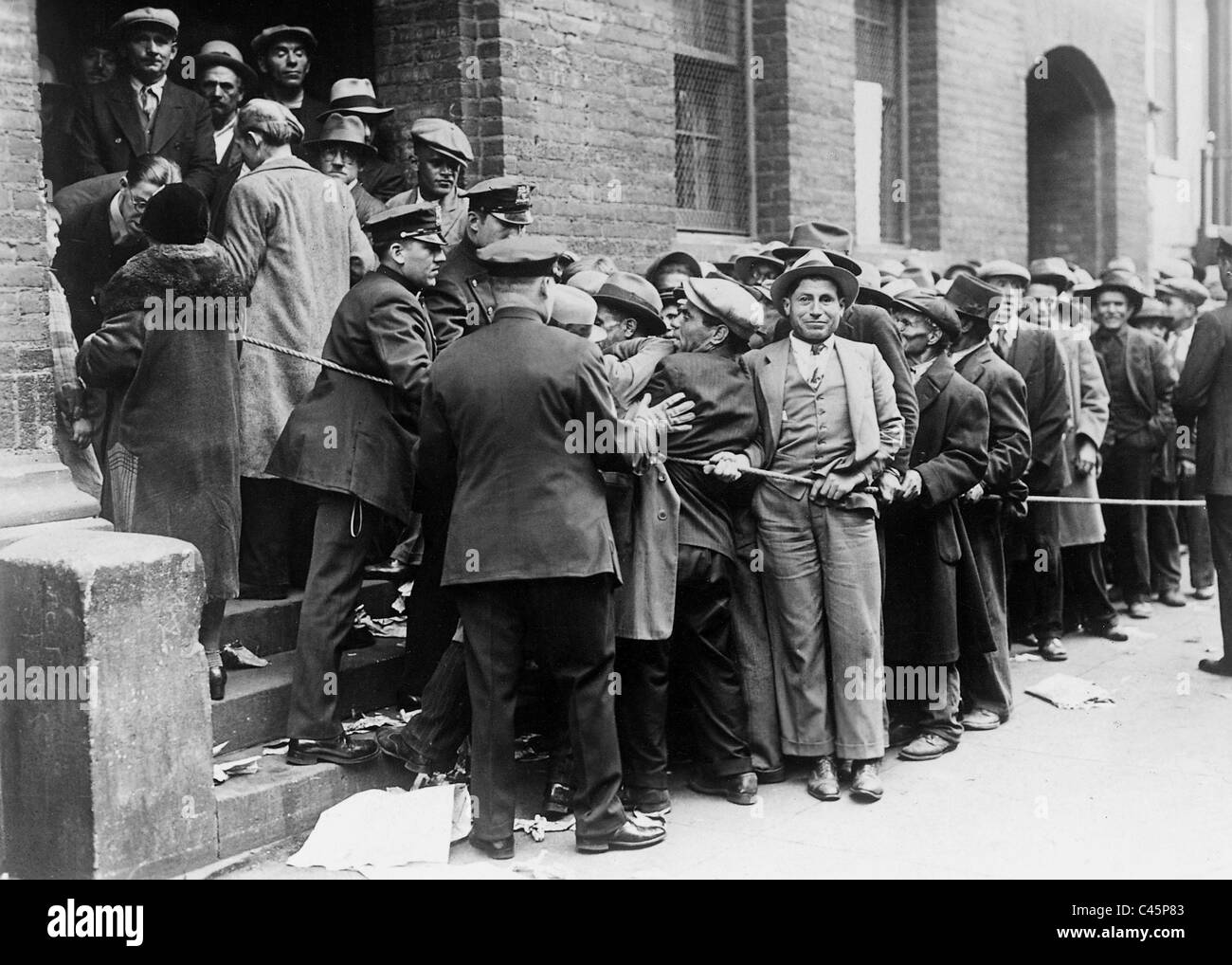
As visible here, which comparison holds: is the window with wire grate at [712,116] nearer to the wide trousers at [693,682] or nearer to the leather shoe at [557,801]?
the wide trousers at [693,682]

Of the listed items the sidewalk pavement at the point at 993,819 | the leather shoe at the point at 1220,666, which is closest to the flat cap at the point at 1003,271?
the leather shoe at the point at 1220,666

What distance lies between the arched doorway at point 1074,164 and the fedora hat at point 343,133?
944 cm

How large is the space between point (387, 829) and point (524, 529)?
122cm

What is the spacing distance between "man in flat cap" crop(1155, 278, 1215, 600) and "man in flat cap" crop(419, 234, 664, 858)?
206 inches

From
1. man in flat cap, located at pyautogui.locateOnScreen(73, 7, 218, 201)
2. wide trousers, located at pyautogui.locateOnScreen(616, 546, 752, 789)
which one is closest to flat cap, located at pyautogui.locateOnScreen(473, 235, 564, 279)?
wide trousers, located at pyautogui.locateOnScreen(616, 546, 752, 789)

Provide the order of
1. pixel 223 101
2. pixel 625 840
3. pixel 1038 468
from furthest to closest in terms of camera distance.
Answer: pixel 1038 468
pixel 223 101
pixel 625 840

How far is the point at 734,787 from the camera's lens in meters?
5.79

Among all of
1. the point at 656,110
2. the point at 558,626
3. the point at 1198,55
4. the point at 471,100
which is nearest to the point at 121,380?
the point at 558,626

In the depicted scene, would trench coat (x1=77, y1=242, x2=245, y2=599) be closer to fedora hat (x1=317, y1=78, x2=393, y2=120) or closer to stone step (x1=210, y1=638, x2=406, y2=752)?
stone step (x1=210, y1=638, x2=406, y2=752)

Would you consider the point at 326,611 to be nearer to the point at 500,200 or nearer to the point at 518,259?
the point at 518,259

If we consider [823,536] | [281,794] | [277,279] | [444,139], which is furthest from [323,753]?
[444,139]

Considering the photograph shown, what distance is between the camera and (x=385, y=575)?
7.09 metres

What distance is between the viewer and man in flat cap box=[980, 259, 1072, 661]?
8453 mm

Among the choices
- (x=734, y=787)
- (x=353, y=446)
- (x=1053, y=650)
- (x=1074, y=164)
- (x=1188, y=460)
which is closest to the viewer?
(x=353, y=446)
